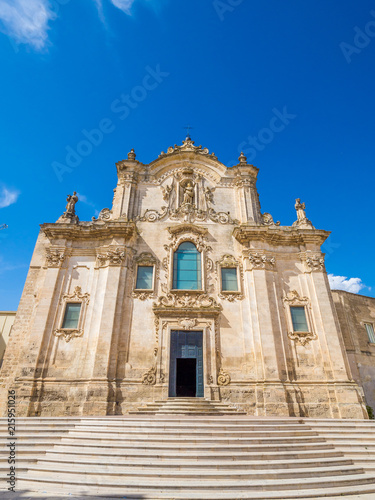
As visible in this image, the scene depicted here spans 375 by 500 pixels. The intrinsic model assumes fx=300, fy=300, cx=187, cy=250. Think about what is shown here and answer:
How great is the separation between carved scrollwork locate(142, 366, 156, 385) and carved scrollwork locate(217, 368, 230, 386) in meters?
3.01

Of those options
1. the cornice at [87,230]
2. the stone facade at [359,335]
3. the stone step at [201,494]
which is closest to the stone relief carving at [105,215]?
the cornice at [87,230]

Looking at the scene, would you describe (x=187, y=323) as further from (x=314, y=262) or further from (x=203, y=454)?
(x=314, y=262)

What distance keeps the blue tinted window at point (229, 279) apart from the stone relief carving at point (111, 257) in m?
5.56

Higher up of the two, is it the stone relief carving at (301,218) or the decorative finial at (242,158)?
the decorative finial at (242,158)

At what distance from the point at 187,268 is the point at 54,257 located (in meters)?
7.23

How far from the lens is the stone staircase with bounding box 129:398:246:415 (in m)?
12.3

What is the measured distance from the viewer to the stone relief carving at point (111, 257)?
16016 mm

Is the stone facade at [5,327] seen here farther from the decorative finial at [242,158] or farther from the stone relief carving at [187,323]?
the decorative finial at [242,158]

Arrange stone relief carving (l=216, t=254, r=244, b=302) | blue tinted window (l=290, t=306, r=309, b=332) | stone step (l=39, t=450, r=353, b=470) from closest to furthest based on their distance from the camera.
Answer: stone step (l=39, t=450, r=353, b=470) → blue tinted window (l=290, t=306, r=309, b=332) → stone relief carving (l=216, t=254, r=244, b=302)

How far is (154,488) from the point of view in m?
6.28

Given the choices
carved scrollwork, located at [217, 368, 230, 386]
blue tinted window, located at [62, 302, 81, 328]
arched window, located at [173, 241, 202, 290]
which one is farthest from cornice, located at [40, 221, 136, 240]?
carved scrollwork, located at [217, 368, 230, 386]

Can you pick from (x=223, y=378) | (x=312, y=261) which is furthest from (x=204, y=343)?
(x=312, y=261)

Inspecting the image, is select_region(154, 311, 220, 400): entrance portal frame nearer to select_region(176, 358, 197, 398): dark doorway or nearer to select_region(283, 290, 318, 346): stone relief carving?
select_region(176, 358, 197, 398): dark doorway

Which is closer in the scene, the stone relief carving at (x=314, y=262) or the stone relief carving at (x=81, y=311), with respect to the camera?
the stone relief carving at (x=81, y=311)
